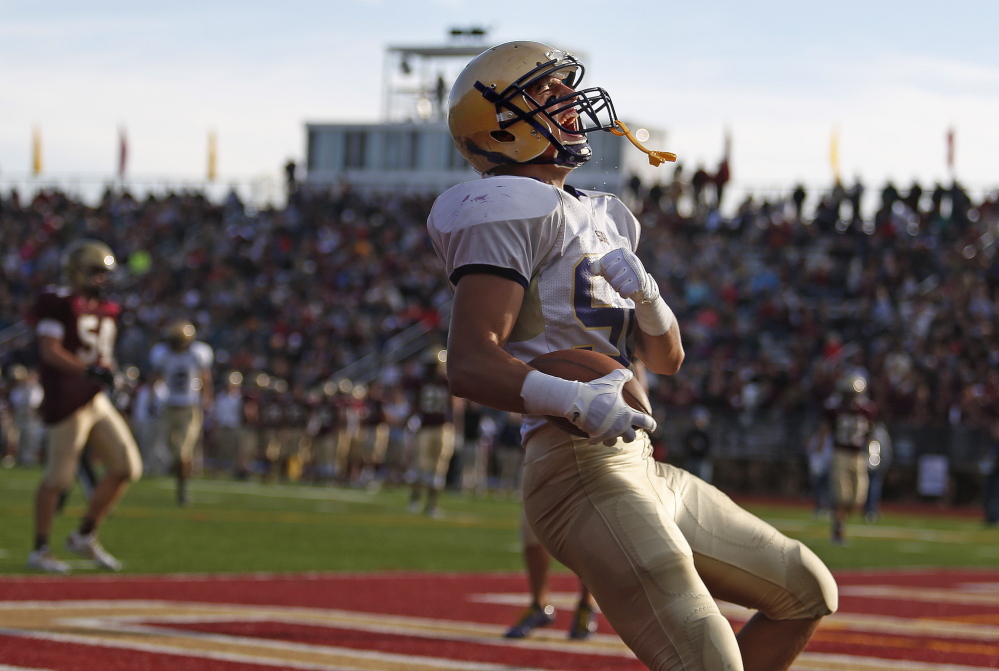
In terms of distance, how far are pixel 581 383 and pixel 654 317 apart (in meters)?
0.42

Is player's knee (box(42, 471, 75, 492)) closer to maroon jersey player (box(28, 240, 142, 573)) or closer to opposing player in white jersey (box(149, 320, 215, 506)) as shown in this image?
maroon jersey player (box(28, 240, 142, 573))

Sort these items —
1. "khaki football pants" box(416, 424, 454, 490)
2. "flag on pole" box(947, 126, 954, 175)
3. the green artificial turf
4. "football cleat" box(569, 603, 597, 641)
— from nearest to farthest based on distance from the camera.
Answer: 1. "football cleat" box(569, 603, 597, 641)
2. the green artificial turf
3. "khaki football pants" box(416, 424, 454, 490)
4. "flag on pole" box(947, 126, 954, 175)

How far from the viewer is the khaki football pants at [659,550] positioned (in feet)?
8.95

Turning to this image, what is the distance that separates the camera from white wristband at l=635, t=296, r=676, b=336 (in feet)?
9.96

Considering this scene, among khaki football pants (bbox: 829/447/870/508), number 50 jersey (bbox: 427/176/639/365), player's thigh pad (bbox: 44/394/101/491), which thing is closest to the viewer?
number 50 jersey (bbox: 427/176/639/365)

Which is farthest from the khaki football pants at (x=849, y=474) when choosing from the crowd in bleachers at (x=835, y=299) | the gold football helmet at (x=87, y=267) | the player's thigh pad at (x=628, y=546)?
the player's thigh pad at (x=628, y=546)

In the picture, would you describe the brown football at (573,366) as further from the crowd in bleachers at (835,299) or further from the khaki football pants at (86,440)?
the crowd in bleachers at (835,299)

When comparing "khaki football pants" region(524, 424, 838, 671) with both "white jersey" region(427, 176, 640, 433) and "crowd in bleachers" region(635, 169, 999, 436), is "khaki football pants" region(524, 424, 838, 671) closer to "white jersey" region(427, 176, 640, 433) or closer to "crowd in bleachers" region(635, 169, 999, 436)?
"white jersey" region(427, 176, 640, 433)

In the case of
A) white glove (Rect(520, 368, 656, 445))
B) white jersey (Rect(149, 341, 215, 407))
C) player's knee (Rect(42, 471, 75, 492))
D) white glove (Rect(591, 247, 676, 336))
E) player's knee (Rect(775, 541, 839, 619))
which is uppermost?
white glove (Rect(591, 247, 676, 336))

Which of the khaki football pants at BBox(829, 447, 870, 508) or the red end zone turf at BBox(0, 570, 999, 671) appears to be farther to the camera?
the khaki football pants at BBox(829, 447, 870, 508)

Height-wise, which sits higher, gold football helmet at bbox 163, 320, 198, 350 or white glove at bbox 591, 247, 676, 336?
white glove at bbox 591, 247, 676, 336

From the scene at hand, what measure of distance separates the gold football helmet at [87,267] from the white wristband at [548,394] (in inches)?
228

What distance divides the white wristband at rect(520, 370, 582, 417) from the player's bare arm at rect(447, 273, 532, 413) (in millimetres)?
28

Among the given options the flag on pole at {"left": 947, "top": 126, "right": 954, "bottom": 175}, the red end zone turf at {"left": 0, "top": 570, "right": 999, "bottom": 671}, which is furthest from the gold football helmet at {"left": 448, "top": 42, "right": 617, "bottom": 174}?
the flag on pole at {"left": 947, "top": 126, "right": 954, "bottom": 175}
